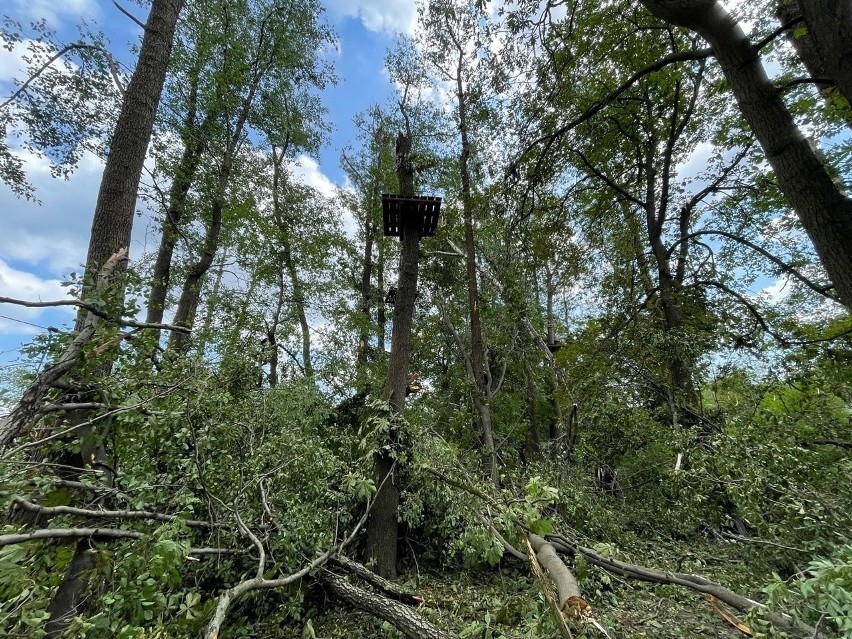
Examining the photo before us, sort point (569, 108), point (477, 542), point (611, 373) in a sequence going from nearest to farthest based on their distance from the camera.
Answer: point (477, 542)
point (569, 108)
point (611, 373)

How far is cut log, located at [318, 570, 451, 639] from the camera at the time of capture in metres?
2.63

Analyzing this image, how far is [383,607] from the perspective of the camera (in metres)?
2.93

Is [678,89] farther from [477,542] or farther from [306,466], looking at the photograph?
[306,466]

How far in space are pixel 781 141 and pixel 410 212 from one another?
4.18 metres

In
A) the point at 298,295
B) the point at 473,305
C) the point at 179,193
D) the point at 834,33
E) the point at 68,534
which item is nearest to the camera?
the point at 68,534

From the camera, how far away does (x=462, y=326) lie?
32.3 feet

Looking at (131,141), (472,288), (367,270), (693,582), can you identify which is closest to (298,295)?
(367,270)

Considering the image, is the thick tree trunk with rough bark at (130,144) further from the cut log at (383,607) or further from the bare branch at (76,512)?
the cut log at (383,607)

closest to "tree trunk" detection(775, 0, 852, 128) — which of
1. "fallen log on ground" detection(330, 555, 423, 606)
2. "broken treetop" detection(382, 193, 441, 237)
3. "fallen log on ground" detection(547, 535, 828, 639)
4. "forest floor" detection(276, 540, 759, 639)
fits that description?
"fallen log on ground" detection(547, 535, 828, 639)

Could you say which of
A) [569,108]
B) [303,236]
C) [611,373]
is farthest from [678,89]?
[303,236]

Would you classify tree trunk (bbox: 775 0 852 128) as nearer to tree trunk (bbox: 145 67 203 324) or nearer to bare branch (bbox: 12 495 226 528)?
bare branch (bbox: 12 495 226 528)

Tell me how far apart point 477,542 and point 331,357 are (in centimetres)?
694

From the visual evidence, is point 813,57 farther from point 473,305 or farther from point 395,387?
point 395,387

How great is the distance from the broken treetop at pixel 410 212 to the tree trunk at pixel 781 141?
3.26 meters
